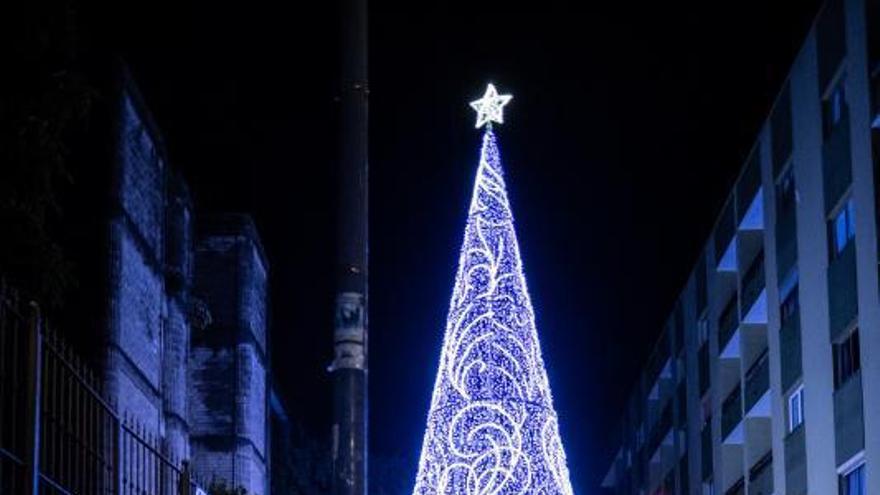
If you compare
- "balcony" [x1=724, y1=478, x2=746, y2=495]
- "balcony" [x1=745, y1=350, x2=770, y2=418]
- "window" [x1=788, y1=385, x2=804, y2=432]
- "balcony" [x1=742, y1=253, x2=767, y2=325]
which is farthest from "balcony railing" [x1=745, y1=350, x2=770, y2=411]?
"balcony" [x1=724, y1=478, x2=746, y2=495]

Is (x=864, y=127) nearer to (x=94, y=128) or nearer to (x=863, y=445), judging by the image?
(x=863, y=445)

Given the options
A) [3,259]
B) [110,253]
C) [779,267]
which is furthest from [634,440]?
[3,259]

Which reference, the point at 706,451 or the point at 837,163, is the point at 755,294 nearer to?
the point at 837,163

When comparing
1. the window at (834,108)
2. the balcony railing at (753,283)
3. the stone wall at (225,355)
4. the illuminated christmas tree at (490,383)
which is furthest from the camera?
the stone wall at (225,355)

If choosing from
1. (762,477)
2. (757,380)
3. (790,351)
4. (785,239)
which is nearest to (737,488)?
(762,477)

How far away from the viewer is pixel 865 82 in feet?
115

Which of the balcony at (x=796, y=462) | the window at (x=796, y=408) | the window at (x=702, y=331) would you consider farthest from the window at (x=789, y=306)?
the window at (x=702, y=331)

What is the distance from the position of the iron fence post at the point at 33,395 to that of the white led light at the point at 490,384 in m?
27.0

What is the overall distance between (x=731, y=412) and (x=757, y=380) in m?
4.77

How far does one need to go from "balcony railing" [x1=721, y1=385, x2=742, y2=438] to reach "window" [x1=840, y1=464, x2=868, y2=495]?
12471 mm

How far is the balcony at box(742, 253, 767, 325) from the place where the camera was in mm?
46688

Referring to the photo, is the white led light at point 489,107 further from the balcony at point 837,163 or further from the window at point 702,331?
the window at point 702,331

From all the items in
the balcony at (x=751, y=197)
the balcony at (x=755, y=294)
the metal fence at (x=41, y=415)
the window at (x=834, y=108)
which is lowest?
the metal fence at (x=41, y=415)

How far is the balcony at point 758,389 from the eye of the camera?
4549 centimetres
